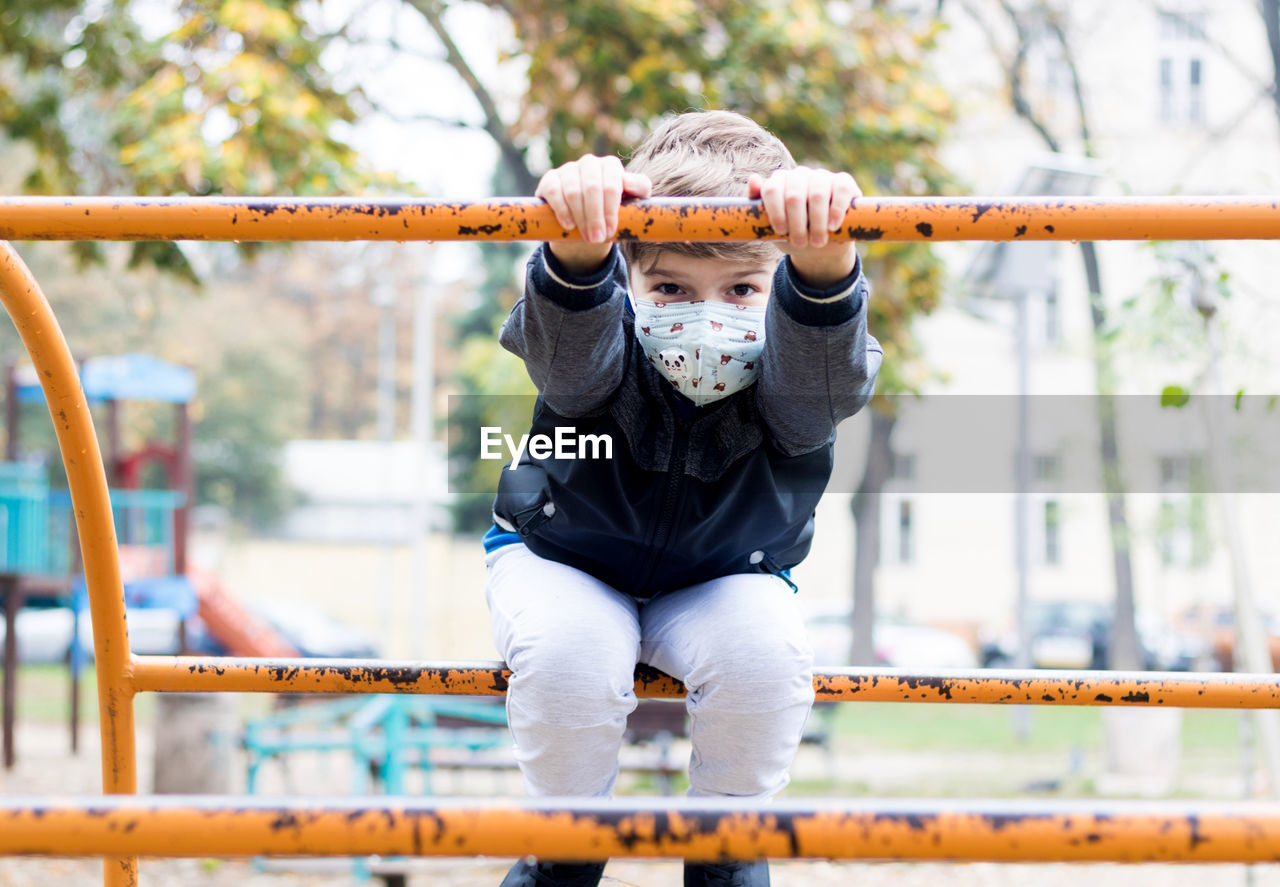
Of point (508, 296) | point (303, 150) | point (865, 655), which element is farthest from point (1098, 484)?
point (303, 150)

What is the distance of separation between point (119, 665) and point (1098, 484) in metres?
11.8

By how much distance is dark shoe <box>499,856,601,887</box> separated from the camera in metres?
1.26

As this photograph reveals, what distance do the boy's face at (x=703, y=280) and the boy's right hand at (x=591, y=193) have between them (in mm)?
313

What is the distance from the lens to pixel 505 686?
1.33 metres

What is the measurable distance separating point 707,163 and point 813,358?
343 millimetres

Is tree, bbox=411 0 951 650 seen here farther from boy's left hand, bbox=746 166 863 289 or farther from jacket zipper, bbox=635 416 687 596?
boy's left hand, bbox=746 166 863 289

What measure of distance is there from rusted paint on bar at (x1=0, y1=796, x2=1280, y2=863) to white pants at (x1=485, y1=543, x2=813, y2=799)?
452mm

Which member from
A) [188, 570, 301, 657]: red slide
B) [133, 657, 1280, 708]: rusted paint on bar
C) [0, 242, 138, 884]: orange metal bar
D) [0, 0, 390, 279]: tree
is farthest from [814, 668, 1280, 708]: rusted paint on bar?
[188, 570, 301, 657]: red slide

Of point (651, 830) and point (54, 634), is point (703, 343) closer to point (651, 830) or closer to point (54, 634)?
point (651, 830)

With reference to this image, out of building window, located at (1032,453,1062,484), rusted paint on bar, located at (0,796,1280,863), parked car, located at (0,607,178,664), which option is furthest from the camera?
parked car, located at (0,607,178,664)

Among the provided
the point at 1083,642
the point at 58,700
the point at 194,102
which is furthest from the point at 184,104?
the point at 1083,642

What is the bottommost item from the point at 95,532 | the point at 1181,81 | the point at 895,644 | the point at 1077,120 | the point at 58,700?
the point at 58,700

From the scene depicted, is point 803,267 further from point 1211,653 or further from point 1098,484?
point 1211,653

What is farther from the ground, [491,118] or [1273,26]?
[1273,26]
